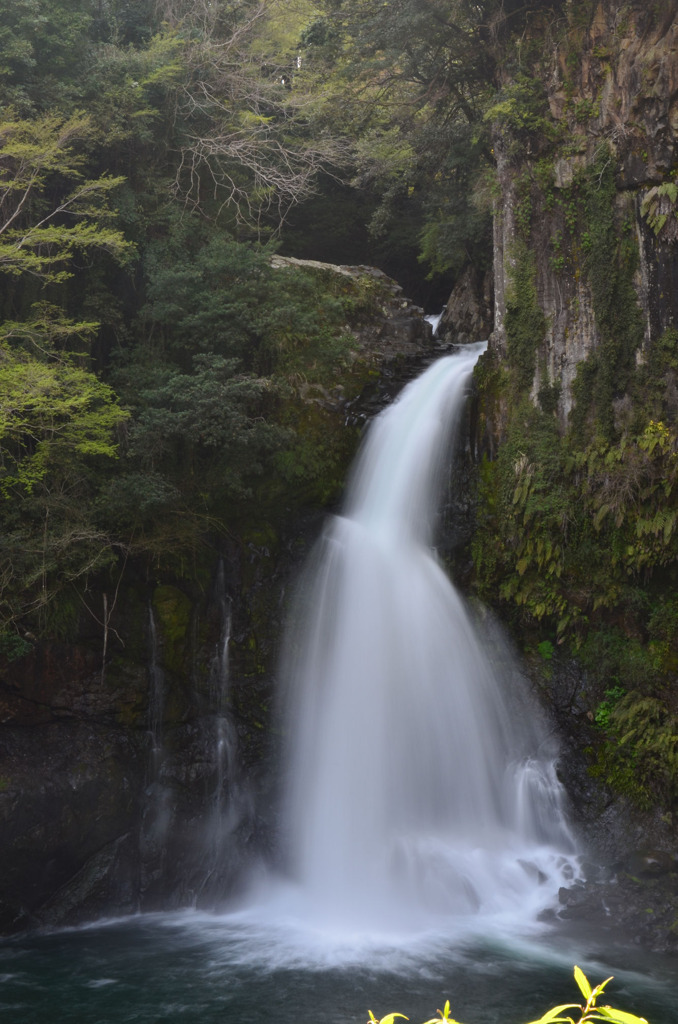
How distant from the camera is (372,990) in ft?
26.5

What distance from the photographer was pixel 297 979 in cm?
840

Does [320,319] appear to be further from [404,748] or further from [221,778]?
[221,778]

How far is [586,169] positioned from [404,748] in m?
9.08

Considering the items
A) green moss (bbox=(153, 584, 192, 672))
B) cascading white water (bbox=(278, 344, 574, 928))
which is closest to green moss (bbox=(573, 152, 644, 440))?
cascading white water (bbox=(278, 344, 574, 928))

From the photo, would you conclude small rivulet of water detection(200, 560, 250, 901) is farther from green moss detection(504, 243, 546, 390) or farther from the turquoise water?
green moss detection(504, 243, 546, 390)

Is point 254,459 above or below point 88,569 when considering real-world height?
above

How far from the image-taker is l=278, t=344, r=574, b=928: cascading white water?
10328mm

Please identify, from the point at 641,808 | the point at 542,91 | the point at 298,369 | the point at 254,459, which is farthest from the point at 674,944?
the point at 542,91

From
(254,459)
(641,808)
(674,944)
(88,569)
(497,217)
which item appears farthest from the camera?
(497,217)

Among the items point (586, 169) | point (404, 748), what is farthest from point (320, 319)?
point (404, 748)

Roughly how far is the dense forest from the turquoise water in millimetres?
1912

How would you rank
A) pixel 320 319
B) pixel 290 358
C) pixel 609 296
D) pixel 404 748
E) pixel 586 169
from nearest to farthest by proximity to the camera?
pixel 404 748
pixel 609 296
pixel 586 169
pixel 290 358
pixel 320 319

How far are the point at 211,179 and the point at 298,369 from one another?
532 cm

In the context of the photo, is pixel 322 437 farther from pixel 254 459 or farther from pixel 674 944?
pixel 674 944
